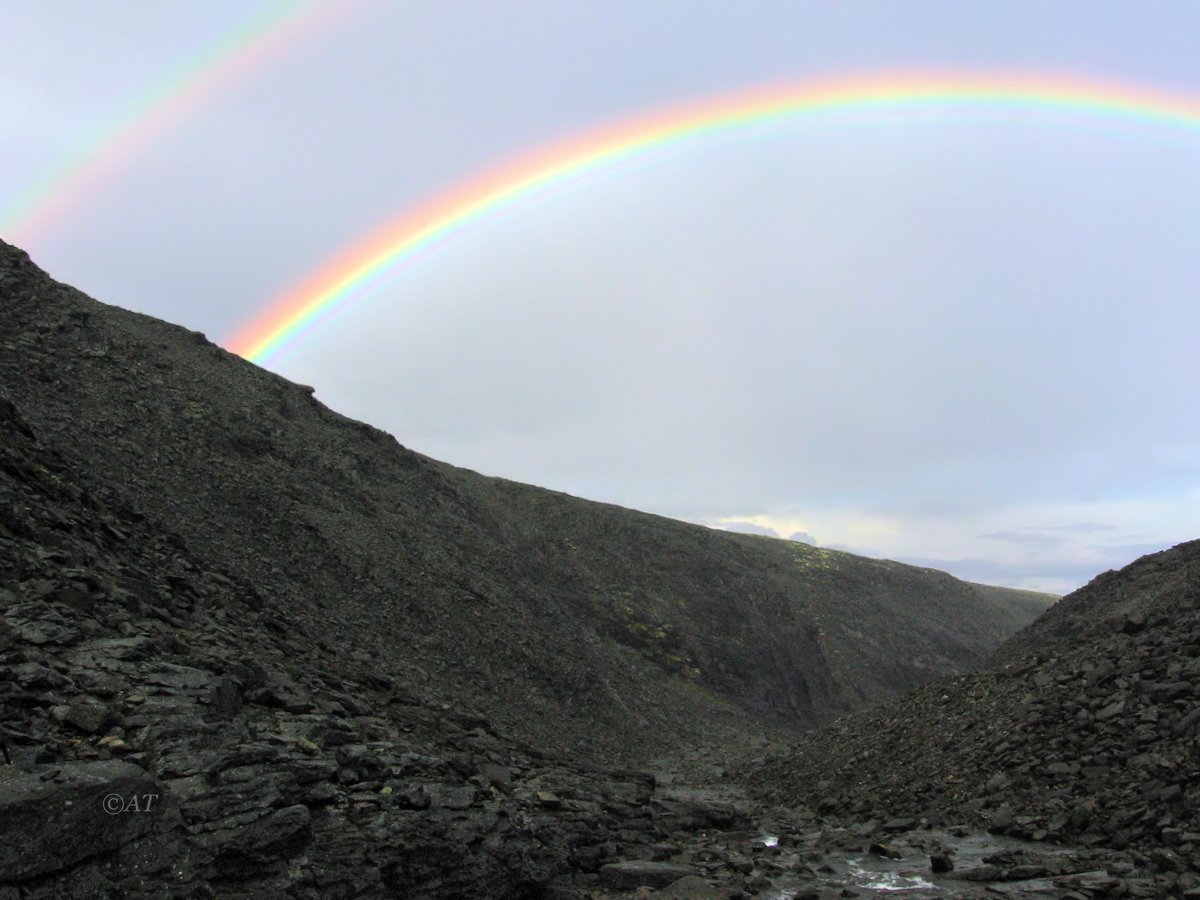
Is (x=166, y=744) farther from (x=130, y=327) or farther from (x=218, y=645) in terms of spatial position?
(x=130, y=327)

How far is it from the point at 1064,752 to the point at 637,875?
442 inches

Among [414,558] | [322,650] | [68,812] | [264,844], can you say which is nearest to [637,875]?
[264,844]

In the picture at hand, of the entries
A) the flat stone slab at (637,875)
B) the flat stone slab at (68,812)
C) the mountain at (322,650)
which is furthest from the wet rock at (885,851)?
the flat stone slab at (68,812)

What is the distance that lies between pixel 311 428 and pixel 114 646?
30786mm

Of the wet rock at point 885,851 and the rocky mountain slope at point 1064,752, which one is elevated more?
the rocky mountain slope at point 1064,752

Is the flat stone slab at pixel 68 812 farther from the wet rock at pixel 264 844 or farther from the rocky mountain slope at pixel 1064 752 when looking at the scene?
the rocky mountain slope at pixel 1064 752

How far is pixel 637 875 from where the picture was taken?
13961 mm

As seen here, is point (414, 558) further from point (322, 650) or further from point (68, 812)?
point (68, 812)

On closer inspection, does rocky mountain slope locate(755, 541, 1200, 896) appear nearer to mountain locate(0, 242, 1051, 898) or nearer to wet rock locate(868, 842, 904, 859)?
wet rock locate(868, 842, 904, 859)

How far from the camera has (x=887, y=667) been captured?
207 feet

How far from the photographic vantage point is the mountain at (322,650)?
380 inches

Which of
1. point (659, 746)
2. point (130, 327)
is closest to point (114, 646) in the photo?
point (659, 746)

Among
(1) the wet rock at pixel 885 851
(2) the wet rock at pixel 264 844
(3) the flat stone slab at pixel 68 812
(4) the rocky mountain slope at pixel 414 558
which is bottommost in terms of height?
(1) the wet rock at pixel 885 851

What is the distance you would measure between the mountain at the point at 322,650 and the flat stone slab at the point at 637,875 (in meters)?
0.59
